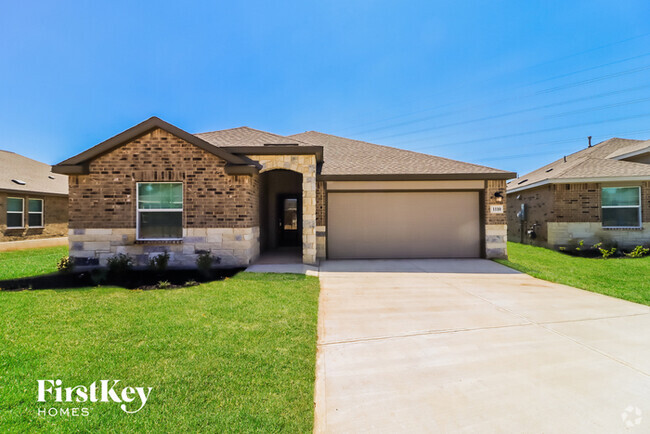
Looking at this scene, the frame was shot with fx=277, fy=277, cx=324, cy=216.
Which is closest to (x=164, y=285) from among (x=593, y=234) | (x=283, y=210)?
(x=283, y=210)

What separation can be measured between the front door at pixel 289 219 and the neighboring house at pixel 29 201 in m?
11.4

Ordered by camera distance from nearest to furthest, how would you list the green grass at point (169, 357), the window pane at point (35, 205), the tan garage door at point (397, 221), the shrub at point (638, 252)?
the green grass at point (169, 357) → the tan garage door at point (397, 221) → the shrub at point (638, 252) → the window pane at point (35, 205)

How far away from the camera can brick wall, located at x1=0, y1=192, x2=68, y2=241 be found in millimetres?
11803

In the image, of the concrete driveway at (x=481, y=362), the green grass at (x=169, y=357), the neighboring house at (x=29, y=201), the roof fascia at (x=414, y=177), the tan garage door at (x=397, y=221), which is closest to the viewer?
the green grass at (x=169, y=357)

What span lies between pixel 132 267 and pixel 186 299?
3.69 metres

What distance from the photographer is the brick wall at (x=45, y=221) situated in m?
11.8

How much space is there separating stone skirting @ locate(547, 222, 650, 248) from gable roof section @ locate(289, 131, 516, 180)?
3.98 metres

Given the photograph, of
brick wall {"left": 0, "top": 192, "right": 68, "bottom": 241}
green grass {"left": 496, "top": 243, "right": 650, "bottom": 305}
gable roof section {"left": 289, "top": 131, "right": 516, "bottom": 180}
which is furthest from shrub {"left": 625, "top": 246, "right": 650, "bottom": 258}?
brick wall {"left": 0, "top": 192, "right": 68, "bottom": 241}

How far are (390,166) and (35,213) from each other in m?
16.5

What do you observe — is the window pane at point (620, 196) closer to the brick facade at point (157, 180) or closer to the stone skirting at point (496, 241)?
the stone skirting at point (496, 241)

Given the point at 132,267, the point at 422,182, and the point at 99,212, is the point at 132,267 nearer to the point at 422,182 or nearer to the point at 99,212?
the point at 99,212

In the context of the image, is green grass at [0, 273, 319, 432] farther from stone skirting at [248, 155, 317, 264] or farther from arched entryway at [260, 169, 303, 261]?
arched entryway at [260, 169, 303, 261]

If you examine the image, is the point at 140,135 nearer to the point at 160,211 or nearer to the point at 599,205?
the point at 160,211

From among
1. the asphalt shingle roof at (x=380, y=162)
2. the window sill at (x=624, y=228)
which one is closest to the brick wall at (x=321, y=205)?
the asphalt shingle roof at (x=380, y=162)
